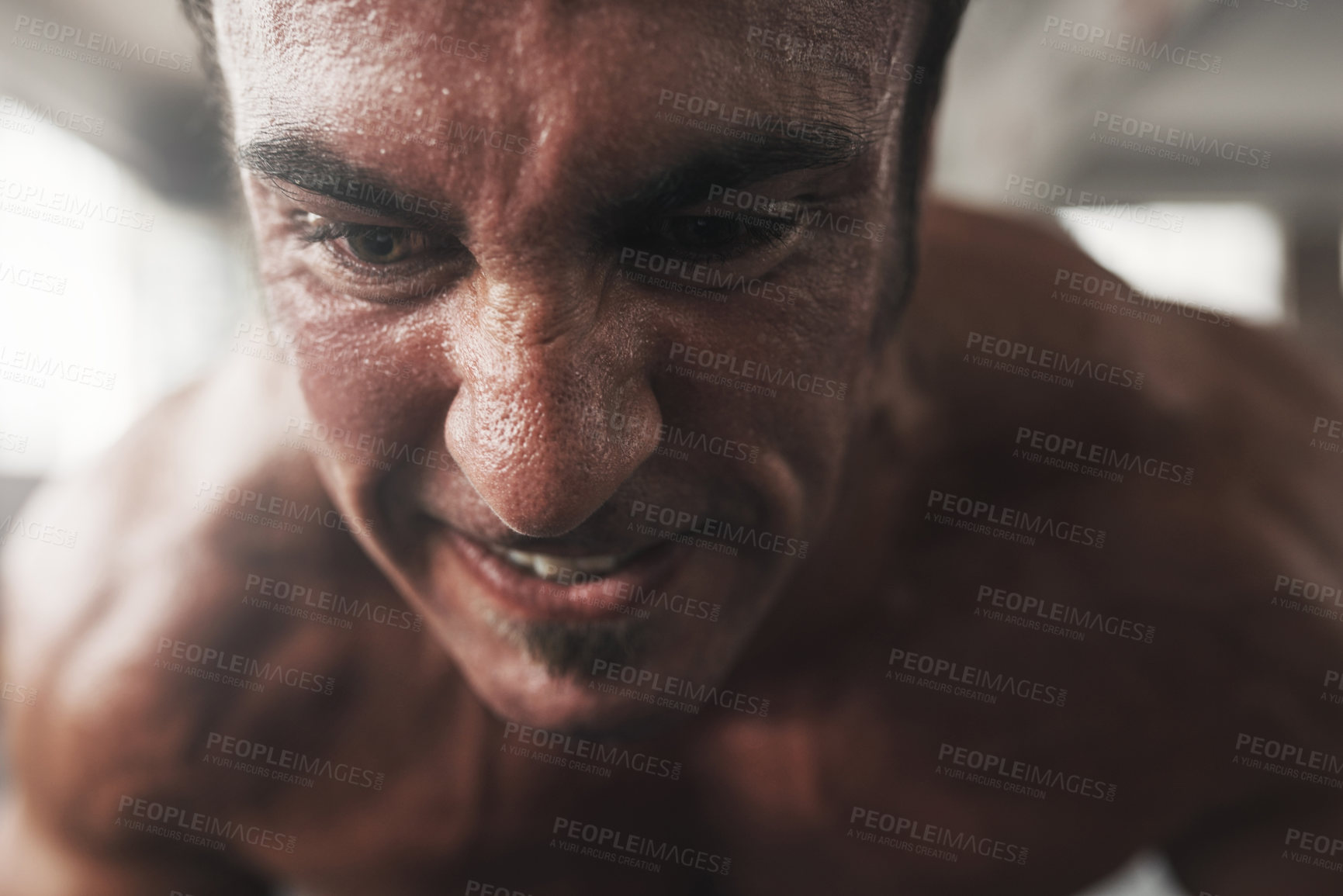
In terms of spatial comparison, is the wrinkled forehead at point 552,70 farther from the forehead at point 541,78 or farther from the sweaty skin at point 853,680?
the sweaty skin at point 853,680

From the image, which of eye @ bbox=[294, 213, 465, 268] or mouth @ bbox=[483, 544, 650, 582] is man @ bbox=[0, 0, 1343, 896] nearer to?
mouth @ bbox=[483, 544, 650, 582]

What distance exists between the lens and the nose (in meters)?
0.44

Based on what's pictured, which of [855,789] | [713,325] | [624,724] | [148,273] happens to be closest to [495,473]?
[713,325]

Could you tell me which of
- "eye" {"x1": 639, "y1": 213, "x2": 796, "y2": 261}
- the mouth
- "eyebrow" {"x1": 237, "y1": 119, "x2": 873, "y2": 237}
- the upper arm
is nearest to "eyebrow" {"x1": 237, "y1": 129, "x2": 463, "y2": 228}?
"eyebrow" {"x1": 237, "y1": 119, "x2": 873, "y2": 237}

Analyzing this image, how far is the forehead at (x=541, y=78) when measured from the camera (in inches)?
15.9

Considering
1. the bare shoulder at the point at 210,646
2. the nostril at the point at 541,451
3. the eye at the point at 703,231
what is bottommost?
the bare shoulder at the point at 210,646

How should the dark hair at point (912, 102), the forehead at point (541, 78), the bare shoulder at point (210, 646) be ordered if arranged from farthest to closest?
the bare shoulder at point (210, 646) → the dark hair at point (912, 102) → the forehead at point (541, 78)

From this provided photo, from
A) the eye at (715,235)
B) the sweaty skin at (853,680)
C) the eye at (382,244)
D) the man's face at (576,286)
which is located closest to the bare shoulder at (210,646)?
the sweaty skin at (853,680)

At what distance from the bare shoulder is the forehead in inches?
18.5

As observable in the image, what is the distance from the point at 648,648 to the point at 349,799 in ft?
A: 1.46

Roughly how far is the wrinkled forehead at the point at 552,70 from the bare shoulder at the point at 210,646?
18.5 inches

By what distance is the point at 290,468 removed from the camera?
87 cm

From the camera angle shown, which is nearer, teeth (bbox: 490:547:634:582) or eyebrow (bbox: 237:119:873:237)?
eyebrow (bbox: 237:119:873:237)

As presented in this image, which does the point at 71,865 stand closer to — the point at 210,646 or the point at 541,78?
the point at 210,646
